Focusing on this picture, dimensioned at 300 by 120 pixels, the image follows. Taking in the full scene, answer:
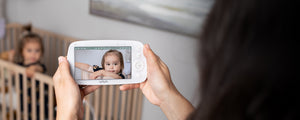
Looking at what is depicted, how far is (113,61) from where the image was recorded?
0.77 metres

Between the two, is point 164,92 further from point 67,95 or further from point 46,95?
point 46,95

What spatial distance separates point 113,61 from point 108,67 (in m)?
0.02

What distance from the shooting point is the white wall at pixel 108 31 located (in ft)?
4.65

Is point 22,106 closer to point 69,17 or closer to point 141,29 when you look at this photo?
point 69,17

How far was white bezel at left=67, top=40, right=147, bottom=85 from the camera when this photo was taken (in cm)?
75

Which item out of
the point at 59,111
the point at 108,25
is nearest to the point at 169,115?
the point at 59,111

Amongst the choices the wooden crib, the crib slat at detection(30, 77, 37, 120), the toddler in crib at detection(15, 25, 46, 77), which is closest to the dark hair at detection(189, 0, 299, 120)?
the wooden crib

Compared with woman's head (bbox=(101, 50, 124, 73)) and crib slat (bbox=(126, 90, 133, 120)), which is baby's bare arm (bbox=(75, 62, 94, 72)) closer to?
woman's head (bbox=(101, 50, 124, 73))

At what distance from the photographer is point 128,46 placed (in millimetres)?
770

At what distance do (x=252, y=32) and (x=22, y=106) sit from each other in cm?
153

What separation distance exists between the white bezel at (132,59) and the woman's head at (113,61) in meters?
0.03

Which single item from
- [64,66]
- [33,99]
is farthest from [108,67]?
[33,99]

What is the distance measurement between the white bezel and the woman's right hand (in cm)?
2

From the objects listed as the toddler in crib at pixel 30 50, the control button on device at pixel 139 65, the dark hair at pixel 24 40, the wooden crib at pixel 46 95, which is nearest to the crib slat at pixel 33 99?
the wooden crib at pixel 46 95
